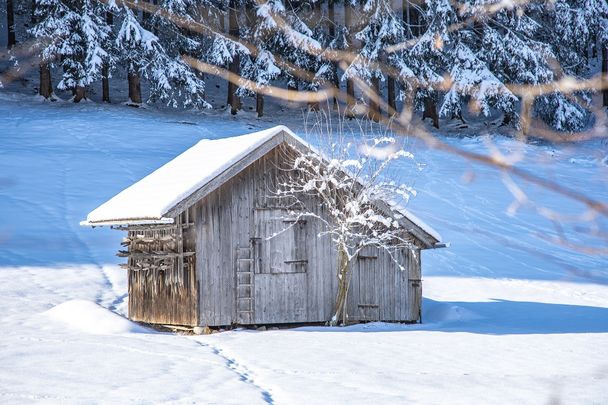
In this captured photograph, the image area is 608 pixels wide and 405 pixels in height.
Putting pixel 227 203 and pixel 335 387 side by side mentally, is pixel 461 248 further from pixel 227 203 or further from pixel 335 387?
pixel 335 387

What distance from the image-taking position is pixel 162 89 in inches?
1786

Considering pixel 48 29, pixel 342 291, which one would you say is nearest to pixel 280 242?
pixel 342 291

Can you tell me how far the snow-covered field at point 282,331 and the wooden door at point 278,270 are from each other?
0.82 m

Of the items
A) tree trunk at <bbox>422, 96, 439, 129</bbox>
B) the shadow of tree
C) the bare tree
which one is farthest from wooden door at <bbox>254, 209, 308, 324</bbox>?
tree trunk at <bbox>422, 96, 439, 129</bbox>

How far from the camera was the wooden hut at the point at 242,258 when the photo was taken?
18.5 metres

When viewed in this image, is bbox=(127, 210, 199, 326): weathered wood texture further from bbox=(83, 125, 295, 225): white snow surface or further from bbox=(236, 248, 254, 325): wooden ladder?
bbox=(236, 248, 254, 325): wooden ladder

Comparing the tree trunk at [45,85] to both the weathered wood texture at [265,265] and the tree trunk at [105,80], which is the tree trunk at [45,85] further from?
the weathered wood texture at [265,265]

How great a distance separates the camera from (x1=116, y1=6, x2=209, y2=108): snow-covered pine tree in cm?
4453

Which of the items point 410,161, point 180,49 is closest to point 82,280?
point 410,161

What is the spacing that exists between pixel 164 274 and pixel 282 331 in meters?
3.08

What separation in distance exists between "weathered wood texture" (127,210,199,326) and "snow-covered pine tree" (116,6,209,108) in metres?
24.9

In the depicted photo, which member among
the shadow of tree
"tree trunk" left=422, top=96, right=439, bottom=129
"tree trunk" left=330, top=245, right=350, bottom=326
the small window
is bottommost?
the shadow of tree

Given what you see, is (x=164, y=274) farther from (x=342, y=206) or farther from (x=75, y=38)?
(x=75, y=38)

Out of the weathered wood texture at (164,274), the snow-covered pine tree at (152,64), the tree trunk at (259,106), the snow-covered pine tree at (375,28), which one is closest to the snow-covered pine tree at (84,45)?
the snow-covered pine tree at (152,64)
